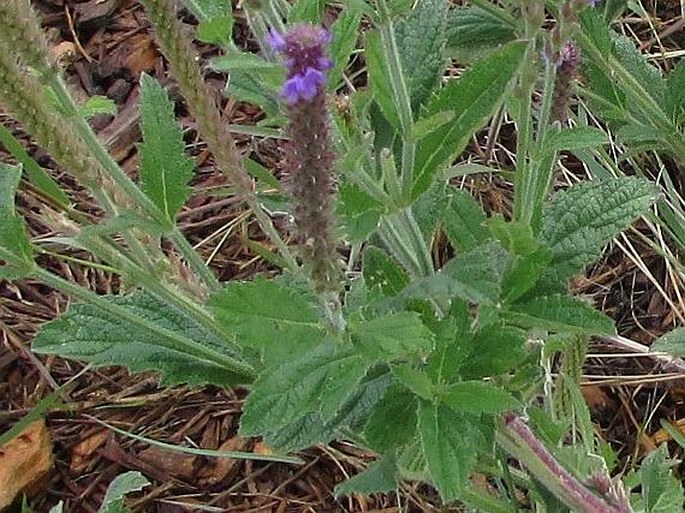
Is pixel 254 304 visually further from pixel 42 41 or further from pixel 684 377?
pixel 684 377

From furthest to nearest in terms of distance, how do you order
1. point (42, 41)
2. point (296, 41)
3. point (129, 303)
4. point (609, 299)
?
point (609, 299), point (129, 303), point (42, 41), point (296, 41)

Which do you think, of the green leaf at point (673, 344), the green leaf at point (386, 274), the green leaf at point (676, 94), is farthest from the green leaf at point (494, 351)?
the green leaf at point (676, 94)

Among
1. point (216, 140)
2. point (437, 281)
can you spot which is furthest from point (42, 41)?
point (437, 281)

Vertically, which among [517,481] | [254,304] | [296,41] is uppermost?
[296,41]

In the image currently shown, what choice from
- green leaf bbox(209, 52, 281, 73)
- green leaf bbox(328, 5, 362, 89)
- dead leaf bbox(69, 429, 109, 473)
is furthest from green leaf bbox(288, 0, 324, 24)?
dead leaf bbox(69, 429, 109, 473)

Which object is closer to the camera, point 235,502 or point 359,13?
point 359,13

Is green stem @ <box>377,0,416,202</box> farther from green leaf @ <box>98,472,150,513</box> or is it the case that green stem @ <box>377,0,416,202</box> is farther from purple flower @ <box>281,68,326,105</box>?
green leaf @ <box>98,472,150,513</box>
